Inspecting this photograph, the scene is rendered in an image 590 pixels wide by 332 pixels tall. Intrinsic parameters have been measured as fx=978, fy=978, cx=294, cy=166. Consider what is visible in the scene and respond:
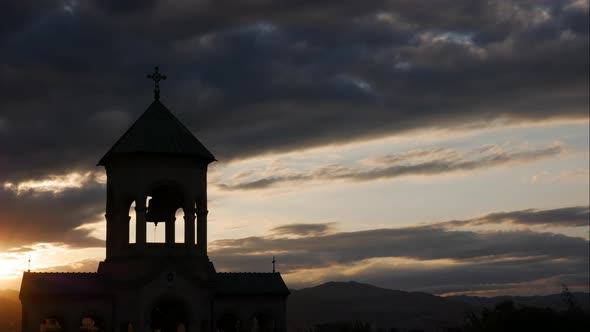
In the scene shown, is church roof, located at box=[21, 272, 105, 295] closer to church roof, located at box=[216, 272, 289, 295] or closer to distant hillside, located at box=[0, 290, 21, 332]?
church roof, located at box=[216, 272, 289, 295]

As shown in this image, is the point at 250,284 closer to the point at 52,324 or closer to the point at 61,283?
the point at 61,283

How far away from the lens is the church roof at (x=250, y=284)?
1879 inches

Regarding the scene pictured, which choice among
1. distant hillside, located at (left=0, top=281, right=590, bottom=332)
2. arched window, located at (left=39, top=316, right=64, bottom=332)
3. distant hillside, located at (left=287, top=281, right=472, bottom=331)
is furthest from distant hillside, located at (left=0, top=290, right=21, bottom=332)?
arched window, located at (left=39, top=316, right=64, bottom=332)

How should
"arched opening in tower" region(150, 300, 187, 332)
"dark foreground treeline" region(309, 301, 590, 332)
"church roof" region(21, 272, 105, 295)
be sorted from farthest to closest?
"dark foreground treeline" region(309, 301, 590, 332), "arched opening in tower" region(150, 300, 187, 332), "church roof" region(21, 272, 105, 295)

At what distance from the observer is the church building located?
44.7 metres

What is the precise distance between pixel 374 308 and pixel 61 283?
134289mm

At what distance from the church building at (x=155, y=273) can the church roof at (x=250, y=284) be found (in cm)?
5

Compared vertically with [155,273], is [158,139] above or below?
above

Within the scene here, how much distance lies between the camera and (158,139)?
47594 millimetres

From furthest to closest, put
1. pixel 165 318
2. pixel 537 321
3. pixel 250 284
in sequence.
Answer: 1. pixel 537 321
2. pixel 250 284
3. pixel 165 318

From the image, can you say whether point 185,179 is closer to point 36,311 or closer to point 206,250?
point 206,250

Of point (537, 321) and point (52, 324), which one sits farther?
point (537, 321)

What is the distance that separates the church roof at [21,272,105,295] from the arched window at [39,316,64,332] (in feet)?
4.60

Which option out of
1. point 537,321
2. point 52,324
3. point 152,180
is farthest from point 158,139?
point 537,321
